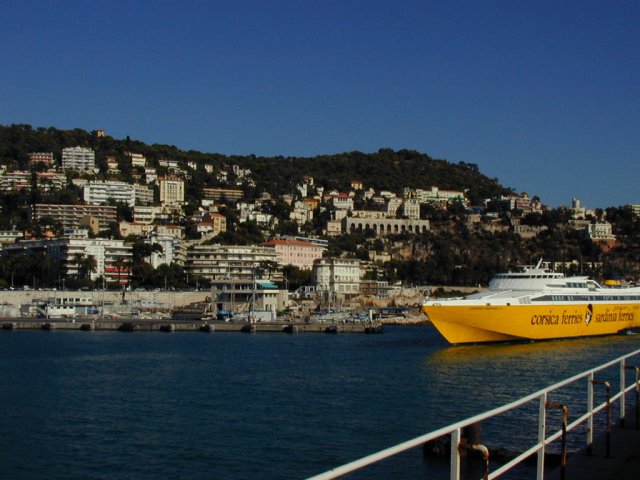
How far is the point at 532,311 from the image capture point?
172 ft

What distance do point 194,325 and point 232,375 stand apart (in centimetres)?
4449

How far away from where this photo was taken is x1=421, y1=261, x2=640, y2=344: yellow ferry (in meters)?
50.3

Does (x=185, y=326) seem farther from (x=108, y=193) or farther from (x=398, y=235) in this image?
(x=398, y=235)

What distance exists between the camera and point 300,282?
127000mm

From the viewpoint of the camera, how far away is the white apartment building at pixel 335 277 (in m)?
124

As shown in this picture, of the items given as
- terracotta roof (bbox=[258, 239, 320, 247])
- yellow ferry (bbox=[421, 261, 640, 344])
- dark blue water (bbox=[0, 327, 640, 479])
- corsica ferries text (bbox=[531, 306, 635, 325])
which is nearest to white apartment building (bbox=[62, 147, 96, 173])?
terracotta roof (bbox=[258, 239, 320, 247])

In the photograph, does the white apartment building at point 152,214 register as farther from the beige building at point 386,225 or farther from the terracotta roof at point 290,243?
the beige building at point 386,225

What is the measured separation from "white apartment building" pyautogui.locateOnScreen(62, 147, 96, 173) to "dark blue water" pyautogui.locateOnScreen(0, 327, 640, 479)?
119252 mm

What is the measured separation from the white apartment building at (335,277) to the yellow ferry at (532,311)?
63818 millimetres

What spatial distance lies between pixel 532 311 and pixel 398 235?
109 meters

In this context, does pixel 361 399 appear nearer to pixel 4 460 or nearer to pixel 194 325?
pixel 4 460

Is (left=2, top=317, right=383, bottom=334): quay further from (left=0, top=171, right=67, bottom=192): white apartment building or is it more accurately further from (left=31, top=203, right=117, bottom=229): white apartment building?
(left=0, top=171, right=67, bottom=192): white apartment building

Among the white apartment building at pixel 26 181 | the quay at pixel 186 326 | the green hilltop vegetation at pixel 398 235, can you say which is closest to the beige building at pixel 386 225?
the green hilltop vegetation at pixel 398 235

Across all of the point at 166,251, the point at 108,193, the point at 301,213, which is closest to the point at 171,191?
the point at 108,193
